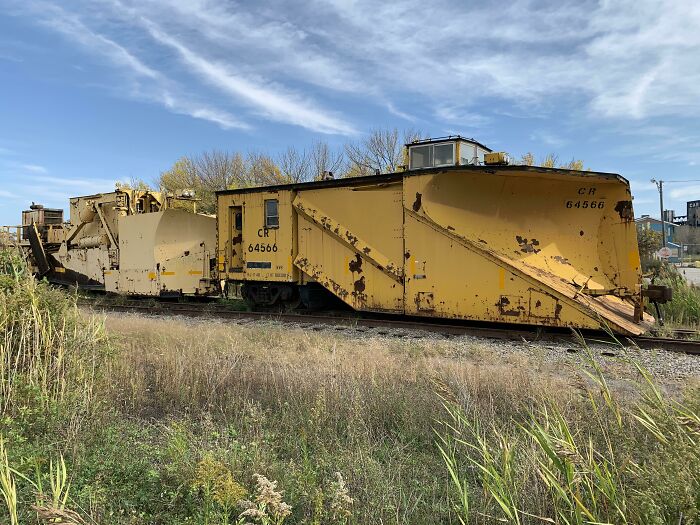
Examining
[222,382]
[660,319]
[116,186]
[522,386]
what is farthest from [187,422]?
[116,186]

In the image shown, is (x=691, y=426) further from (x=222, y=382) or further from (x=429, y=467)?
(x=222, y=382)

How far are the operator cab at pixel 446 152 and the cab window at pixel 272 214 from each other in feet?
12.3

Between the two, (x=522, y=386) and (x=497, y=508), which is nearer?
(x=497, y=508)

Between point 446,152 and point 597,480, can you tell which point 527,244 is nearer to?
point 446,152

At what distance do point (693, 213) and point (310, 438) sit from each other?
118013 millimetres

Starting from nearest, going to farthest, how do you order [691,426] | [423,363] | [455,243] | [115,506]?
[691,426] < [115,506] < [423,363] < [455,243]

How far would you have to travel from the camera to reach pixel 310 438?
12.5 feet

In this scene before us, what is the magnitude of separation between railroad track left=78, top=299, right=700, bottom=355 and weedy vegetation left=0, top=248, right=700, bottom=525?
258 cm

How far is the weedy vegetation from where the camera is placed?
89.7 inches

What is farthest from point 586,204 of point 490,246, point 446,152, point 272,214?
point 272,214

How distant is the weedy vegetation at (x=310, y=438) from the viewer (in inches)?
89.7

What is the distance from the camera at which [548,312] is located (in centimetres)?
840

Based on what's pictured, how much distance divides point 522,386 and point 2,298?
4934 mm

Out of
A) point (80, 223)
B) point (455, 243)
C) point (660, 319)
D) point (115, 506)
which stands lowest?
point (115, 506)
